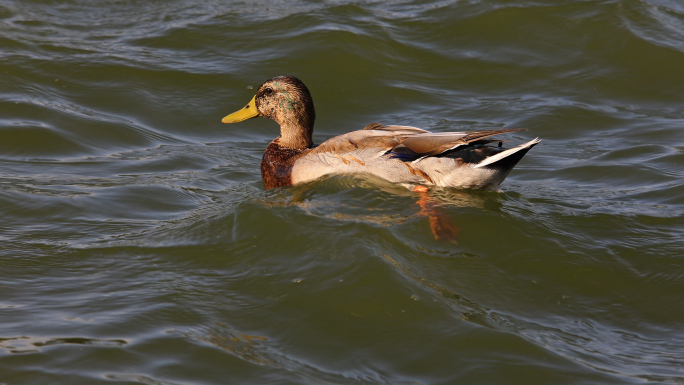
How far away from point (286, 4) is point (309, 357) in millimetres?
8595

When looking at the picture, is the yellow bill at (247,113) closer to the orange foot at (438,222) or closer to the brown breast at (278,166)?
the brown breast at (278,166)

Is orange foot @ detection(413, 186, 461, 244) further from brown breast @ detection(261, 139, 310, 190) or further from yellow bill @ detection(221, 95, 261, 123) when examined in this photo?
yellow bill @ detection(221, 95, 261, 123)

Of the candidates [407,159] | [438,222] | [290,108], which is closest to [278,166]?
[290,108]

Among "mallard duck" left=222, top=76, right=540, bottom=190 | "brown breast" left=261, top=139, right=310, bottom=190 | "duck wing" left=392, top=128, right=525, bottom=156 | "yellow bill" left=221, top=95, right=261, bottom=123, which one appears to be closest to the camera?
"duck wing" left=392, top=128, right=525, bottom=156

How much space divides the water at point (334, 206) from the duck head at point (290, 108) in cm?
60

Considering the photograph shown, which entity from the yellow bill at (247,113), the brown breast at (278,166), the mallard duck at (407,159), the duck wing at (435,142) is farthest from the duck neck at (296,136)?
the duck wing at (435,142)

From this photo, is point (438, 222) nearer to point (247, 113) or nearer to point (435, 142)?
point (435, 142)

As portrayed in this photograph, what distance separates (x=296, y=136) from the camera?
7.51m

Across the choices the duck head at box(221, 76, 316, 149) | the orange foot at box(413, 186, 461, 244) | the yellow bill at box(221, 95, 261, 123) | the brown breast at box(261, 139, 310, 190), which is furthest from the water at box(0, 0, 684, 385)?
the duck head at box(221, 76, 316, 149)

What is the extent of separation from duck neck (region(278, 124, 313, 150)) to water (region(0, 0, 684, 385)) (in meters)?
0.52

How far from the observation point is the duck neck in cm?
749

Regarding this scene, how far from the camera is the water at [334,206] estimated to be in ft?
14.6

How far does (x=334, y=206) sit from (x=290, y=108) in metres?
1.57

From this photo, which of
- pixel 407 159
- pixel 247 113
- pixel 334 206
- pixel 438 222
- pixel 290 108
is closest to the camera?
pixel 438 222
